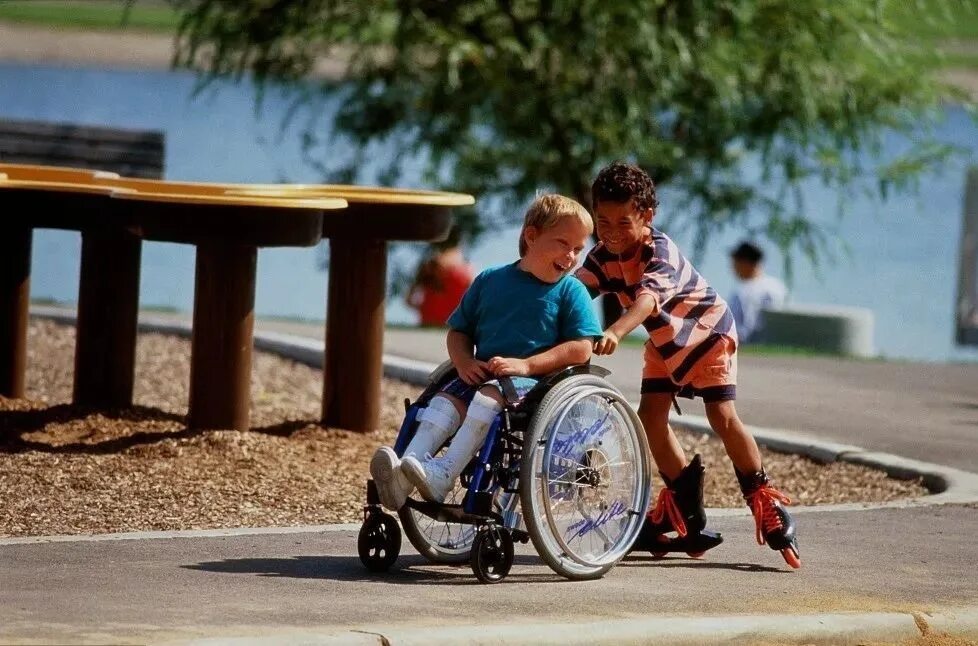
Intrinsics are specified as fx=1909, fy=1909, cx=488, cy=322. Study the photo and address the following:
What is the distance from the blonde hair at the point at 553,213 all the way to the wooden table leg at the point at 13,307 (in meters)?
3.73

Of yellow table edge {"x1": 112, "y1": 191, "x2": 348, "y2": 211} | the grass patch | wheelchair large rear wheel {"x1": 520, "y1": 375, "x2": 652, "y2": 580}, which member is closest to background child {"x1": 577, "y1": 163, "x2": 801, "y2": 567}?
wheelchair large rear wheel {"x1": 520, "y1": 375, "x2": 652, "y2": 580}

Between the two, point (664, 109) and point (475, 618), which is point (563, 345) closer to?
point (475, 618)

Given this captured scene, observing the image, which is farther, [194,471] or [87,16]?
[87,16]

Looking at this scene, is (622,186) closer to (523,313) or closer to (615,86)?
(523,313)

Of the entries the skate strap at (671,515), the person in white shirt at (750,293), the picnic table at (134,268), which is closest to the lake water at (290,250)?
the person in white shirt at (750,293)

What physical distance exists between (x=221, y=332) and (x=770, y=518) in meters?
2.77

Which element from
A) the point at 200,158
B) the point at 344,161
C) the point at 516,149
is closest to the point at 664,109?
the point at 516,149

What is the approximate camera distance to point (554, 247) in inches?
241

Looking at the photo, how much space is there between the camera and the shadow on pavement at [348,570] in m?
6.03

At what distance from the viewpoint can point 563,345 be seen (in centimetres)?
611

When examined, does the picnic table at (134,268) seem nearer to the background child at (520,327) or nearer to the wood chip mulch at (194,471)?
the wood chip mulch at (194,471)

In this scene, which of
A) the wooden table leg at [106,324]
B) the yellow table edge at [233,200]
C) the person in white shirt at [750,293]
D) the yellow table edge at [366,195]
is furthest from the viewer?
the person in white shirt at [750,293]

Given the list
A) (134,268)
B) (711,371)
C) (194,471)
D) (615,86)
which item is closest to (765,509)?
(711,371)

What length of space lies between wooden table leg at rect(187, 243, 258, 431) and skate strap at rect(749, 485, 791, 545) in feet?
8.60
